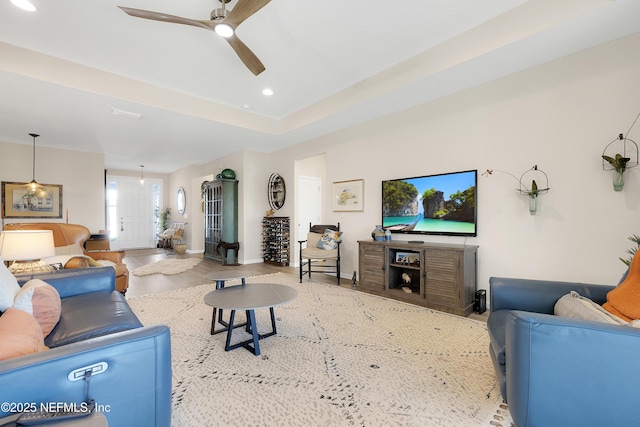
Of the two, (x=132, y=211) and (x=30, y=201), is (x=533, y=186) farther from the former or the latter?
(x=132, y=211)

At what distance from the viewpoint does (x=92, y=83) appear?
3.46 meters

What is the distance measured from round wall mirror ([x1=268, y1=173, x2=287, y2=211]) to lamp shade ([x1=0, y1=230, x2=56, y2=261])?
4.29 m

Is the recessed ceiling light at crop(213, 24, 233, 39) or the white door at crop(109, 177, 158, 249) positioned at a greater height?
the recessed ceiling light at crop(213, 24, 233, 39)

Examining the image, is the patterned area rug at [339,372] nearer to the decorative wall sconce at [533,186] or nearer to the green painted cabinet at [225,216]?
the decorative wall sconce at [533,186]

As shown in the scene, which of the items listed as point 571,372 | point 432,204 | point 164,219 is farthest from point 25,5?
point 164,219

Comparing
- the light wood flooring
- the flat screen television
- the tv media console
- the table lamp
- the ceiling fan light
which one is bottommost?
the light wood flooring

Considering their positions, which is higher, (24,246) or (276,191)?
(276,191)

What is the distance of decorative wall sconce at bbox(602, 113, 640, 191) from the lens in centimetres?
251

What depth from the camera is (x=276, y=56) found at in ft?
10.6

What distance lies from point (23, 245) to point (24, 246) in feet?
0.03

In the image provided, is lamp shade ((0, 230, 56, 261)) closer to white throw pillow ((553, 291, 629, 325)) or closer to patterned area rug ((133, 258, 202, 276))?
patterned area rug ((133, 258, 202, 276))

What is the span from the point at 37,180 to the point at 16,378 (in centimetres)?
735

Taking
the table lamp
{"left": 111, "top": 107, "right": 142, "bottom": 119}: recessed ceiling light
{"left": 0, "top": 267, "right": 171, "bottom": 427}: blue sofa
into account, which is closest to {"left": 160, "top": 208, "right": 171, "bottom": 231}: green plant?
{"left": 111, "top": 107, "right": 142, "bottom": 119}: recessed ceiling light

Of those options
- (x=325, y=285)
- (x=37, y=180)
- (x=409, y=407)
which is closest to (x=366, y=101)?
(x=325, y=285)
